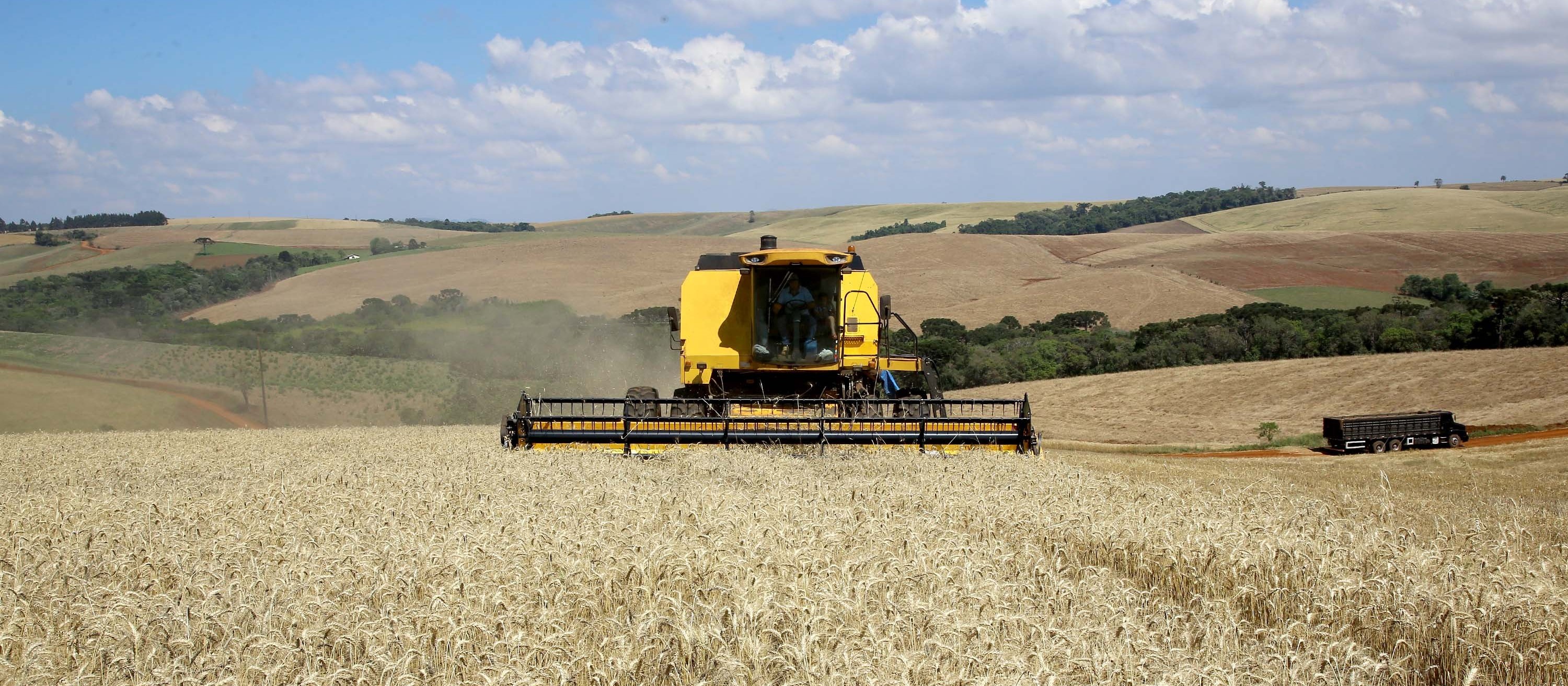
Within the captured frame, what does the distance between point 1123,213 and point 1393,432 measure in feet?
307

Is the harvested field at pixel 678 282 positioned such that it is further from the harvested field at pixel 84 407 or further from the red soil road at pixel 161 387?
the harvested field at pixel 84 407

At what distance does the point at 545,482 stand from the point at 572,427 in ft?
11.6

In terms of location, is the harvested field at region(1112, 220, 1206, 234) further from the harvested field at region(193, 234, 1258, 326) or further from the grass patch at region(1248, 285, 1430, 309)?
the grass patch at region(1248, 285, 1430, 309)

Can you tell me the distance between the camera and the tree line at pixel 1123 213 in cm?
10394

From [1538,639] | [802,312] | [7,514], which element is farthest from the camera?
[802,312]

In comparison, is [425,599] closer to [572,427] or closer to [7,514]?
[7,514]

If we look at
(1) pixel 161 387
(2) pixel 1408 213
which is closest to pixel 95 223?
(1) pixel 161 387

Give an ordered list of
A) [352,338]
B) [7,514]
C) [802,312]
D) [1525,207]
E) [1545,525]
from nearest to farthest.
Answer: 1. [7,514]
2. [1545,525]
3. [802,312]
4. [352,338]
5. [1525,207]

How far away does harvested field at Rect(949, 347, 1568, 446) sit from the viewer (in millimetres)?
27438

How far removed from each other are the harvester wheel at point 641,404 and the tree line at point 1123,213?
283 ft

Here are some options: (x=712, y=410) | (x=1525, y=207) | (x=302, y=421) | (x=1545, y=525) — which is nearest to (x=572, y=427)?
(x=712, y=410)

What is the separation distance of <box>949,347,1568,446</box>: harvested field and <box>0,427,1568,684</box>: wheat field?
1821cm

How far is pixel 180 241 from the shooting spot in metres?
65.6

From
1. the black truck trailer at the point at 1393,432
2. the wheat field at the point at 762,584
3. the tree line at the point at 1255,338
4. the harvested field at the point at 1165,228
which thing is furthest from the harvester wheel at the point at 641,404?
the harvested field at the point at 1165,228
